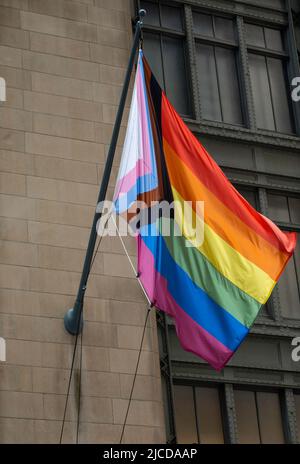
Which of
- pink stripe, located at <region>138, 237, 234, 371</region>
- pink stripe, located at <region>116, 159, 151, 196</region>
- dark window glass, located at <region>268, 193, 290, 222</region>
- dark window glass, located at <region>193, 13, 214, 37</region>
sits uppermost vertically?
dark window glass, located at <region>193, 13, 214, 37</region>

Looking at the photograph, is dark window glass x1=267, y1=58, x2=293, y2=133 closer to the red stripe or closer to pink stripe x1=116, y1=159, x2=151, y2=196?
the red stripe

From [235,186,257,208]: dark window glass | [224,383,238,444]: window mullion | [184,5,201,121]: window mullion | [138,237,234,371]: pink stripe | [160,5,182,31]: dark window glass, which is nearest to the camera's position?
[138,237,234,371]: pink stripe

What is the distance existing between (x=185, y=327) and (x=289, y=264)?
7.64 metres

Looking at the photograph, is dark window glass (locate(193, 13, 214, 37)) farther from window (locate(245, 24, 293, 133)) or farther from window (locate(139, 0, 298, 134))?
window (locate(245, 24, 293, 133))

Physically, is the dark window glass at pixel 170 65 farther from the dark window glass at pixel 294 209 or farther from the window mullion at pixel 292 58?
the dark window glass at pixel 294 209

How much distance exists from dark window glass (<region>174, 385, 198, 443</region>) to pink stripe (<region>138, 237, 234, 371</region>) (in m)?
4.69

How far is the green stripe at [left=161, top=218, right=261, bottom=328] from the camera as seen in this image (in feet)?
63.5

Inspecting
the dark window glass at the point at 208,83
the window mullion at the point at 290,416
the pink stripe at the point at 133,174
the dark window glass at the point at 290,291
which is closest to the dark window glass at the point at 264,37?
the dark window glass at the point at 208,83

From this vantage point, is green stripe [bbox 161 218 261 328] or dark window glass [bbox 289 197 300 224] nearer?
green stripe [bbox 161 218 261 328]

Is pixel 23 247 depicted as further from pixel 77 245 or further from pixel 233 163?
pixel 233 163

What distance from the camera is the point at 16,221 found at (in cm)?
2267

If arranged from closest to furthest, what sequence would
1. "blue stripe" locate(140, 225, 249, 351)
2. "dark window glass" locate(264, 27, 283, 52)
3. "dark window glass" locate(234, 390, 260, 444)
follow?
"blue stripe" locate(140, 225, 249, 351) → "dark window glass" locate(234, 390, 260, 444) → "dark window glass" locate(264, 27, 283, 52)
